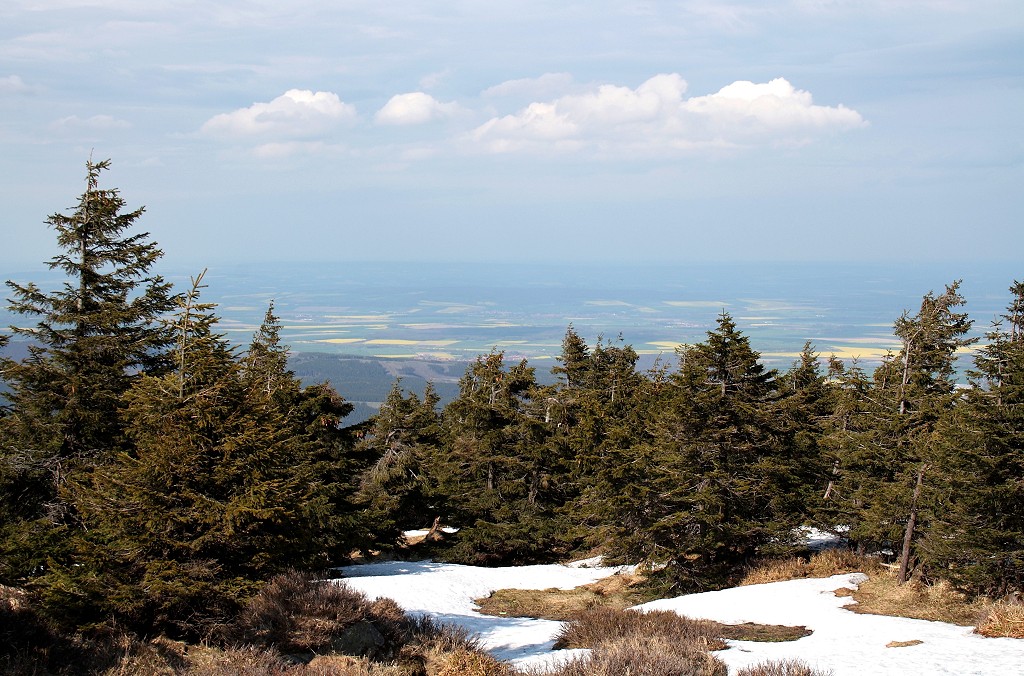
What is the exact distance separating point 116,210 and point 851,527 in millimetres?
22462

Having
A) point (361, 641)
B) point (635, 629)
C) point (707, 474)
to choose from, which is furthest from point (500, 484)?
point (635, 629)

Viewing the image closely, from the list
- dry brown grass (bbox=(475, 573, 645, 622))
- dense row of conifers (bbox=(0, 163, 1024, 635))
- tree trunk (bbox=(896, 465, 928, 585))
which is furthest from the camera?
dry brown grass (bbox=(475, 573, 645, 622))

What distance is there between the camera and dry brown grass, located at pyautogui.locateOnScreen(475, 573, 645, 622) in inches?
835

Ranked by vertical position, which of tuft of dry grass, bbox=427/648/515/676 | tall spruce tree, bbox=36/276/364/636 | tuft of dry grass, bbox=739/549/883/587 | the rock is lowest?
tuft of dry grass, bbox=739/549/883/587

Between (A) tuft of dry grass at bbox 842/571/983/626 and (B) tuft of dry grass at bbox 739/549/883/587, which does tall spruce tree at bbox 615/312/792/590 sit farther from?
(A) tuft of dry grass at bbox 842/571/983/626

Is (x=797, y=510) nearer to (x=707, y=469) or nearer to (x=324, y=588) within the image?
(x=707, y=469)

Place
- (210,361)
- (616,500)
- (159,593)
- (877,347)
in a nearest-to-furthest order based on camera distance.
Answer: (159,593)
(210,361)
(616,500)
(877,347)

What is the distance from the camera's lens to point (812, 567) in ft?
77.4

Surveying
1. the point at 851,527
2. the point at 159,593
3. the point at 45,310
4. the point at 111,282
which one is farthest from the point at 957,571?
the point at 45,310

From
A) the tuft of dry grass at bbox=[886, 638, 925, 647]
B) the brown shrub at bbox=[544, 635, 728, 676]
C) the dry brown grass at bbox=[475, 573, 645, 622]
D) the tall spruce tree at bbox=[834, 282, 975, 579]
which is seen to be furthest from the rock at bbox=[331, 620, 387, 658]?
the tall spruce tree at bbox=[834, 282, 975, 579]

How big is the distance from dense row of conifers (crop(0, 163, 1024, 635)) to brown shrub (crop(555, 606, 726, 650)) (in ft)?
18.5

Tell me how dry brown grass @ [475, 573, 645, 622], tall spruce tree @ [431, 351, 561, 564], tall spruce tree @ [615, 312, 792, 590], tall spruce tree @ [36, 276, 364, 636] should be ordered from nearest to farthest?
tall spruce tree @ [36, 276, 364, 636] < dry brown grass @ [475, 573, 645, 622] < tall spruce tree @ [615, 312, 792, 590] < tall spruce tree @ [431, 351, 561, 564]

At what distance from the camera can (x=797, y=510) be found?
24.9 meters

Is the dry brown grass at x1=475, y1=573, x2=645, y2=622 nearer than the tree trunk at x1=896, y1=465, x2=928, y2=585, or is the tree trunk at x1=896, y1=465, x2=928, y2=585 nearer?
the tree trunk at x1=896, y1=465, x2=928, y2=585
